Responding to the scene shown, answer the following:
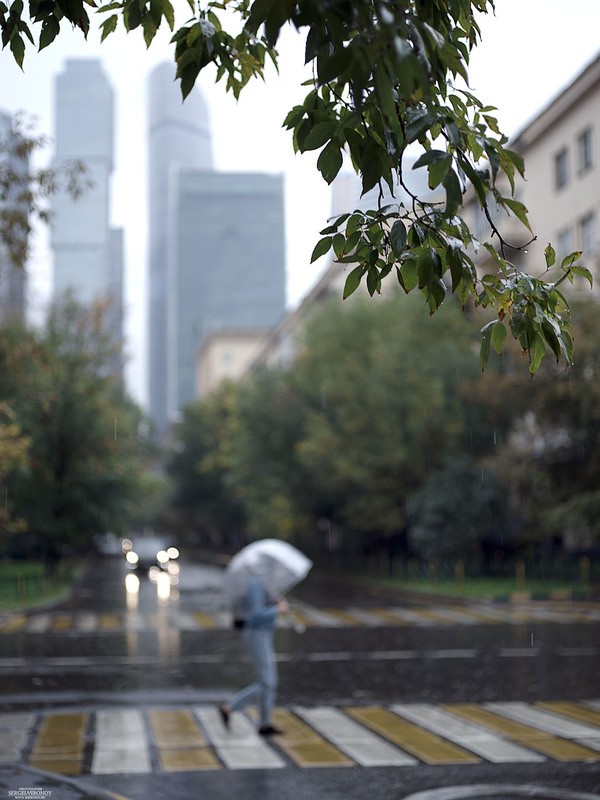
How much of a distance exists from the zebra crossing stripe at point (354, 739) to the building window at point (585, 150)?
108 ft

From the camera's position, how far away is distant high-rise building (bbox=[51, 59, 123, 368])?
53.2 m

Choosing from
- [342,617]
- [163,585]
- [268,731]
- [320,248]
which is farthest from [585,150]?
[320,248]

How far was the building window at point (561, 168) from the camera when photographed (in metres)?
43.4

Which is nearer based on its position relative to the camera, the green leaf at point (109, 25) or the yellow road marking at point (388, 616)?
the green leaf at point (109, 25)

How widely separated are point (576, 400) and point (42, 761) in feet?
85.4

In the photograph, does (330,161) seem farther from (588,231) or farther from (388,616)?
(588,231)

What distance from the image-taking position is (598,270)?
1238 inches

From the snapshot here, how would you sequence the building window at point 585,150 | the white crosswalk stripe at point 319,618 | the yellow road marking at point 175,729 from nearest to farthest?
the yellow road marking at point 175,729 → the white crosswalk stripe at point 319,618 → the building window at point 585,150

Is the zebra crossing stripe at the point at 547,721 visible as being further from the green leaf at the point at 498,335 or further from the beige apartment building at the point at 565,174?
the beige apartment building at the point at 565,174

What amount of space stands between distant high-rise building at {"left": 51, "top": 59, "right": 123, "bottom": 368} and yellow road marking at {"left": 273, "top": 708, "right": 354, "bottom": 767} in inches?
1210

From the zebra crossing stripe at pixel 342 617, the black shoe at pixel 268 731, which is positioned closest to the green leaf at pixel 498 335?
the black shoe at pixel 268 731

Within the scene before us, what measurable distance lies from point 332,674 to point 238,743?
506 centimetres

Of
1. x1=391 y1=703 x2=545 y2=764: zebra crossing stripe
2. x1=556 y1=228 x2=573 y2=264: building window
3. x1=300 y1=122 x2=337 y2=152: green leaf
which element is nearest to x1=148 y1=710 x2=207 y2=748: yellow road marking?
x1=391 y1=703 x2=545 y2=764: zebra crossing stripe

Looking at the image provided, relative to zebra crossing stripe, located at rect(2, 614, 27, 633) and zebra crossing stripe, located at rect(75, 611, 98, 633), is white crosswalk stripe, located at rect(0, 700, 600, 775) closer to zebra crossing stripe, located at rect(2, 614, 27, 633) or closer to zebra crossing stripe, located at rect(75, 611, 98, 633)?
zebra crossing stripe, located at rect(75, 611, 98, 633)
